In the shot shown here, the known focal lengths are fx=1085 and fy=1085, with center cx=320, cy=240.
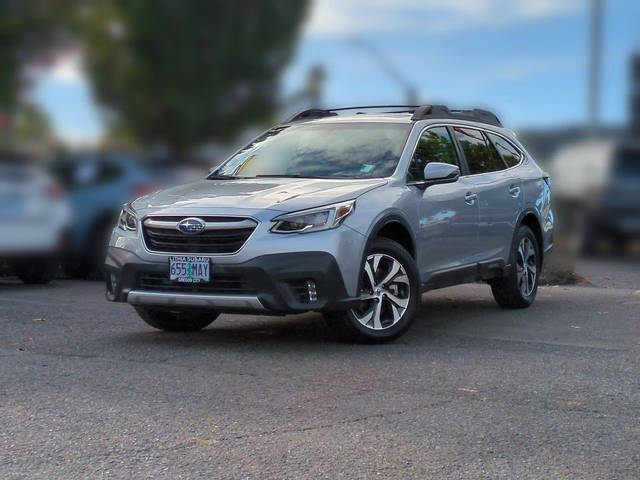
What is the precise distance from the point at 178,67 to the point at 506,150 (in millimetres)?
6510

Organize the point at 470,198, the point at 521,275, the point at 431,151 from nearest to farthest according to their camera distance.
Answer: the point at 431,151
the point at 470,198
the point at 521,275

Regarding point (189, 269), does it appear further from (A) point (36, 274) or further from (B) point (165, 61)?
(A) point (36, 274)

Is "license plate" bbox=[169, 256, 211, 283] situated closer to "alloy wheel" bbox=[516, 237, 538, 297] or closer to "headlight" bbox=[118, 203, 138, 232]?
"headlight" bbox=[118, 203, 138, 232]

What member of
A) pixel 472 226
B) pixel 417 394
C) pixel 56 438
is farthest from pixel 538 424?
pixel 472 226

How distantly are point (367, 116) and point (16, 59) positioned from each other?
5374 mm

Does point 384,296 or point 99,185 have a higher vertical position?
point 99,185

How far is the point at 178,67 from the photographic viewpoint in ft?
14.4

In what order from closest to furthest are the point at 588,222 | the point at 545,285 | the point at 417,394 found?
the point at 588,222
the point at 417,394
the point at 545,285

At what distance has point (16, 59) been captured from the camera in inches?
163

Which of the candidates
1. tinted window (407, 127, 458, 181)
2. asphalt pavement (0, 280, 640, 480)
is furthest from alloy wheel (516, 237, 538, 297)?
tinted window (407, 127, 458, 181)

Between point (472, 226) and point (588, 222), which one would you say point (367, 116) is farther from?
point (588, 222)

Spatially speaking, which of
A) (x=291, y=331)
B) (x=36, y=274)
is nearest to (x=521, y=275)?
(x=291, y=331)

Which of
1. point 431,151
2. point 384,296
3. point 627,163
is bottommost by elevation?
point 384,296

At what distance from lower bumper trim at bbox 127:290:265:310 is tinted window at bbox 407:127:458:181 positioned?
1860 mm
